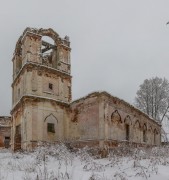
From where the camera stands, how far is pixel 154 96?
3209cm

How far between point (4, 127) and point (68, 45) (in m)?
15.9

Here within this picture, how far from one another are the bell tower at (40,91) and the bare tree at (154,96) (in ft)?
42.8

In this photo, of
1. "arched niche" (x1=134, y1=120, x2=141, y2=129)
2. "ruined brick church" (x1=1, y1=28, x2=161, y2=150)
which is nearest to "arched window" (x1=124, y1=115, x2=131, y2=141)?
"ruined brick church" (x1=1, y1=28, x2=161, y2=150)

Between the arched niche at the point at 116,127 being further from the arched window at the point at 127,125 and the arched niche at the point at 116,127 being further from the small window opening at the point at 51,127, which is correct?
the small window opening at the point at 51,127

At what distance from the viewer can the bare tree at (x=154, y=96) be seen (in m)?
32.0

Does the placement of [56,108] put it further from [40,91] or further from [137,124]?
[137,124]

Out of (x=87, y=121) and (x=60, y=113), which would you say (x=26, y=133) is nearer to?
(x=60, y=113)

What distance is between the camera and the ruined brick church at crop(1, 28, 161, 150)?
1691 cm

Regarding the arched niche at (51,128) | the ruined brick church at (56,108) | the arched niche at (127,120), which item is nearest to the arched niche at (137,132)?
the ruined brick church at (56,108)

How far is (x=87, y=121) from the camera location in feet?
57.7

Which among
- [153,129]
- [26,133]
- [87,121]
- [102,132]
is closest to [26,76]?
[26,133]

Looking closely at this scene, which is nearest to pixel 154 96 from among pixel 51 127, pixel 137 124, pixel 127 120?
pixel 137 124

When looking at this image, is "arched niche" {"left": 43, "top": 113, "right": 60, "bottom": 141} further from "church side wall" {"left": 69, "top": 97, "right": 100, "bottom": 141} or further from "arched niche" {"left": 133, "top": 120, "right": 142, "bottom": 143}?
"arched niche" {"left": 133, "top": 120, "right": 142, "bottom": 143}

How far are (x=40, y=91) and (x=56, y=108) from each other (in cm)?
177
